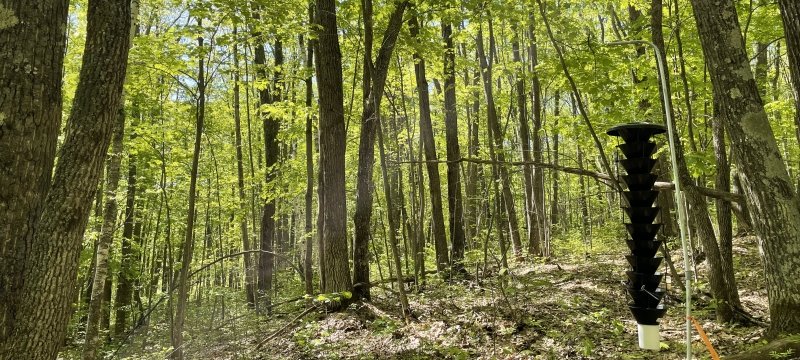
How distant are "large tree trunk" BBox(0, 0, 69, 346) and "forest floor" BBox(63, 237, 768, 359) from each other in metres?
3.16

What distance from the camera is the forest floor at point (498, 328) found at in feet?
18.4

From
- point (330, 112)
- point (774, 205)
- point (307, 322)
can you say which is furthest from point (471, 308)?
point (774, 205)

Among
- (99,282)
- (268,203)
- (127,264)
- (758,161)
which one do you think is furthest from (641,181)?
(127,264)

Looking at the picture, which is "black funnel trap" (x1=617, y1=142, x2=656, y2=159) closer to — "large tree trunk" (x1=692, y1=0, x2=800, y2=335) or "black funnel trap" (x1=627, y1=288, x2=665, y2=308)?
"black funnel trap" (x1=627, y1=288, x2=665, y2=308)

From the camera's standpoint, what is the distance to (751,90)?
13.9 ft

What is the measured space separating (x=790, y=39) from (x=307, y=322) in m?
6.97

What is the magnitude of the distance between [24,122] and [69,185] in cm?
81

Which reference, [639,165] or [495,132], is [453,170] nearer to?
[495,132]

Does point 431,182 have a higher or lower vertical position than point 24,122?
lower

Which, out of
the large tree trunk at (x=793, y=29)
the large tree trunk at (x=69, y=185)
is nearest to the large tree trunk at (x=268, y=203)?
the large tree trunk at (x=69, y=185)

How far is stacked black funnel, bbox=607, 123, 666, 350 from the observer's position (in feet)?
9.23

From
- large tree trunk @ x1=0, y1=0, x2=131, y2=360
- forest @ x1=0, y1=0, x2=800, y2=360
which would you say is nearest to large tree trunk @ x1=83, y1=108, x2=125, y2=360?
forest @ x1=0, y1=0, x2=800, y2=360

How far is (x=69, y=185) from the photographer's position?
4.32m

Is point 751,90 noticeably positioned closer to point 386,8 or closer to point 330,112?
point 386,8
